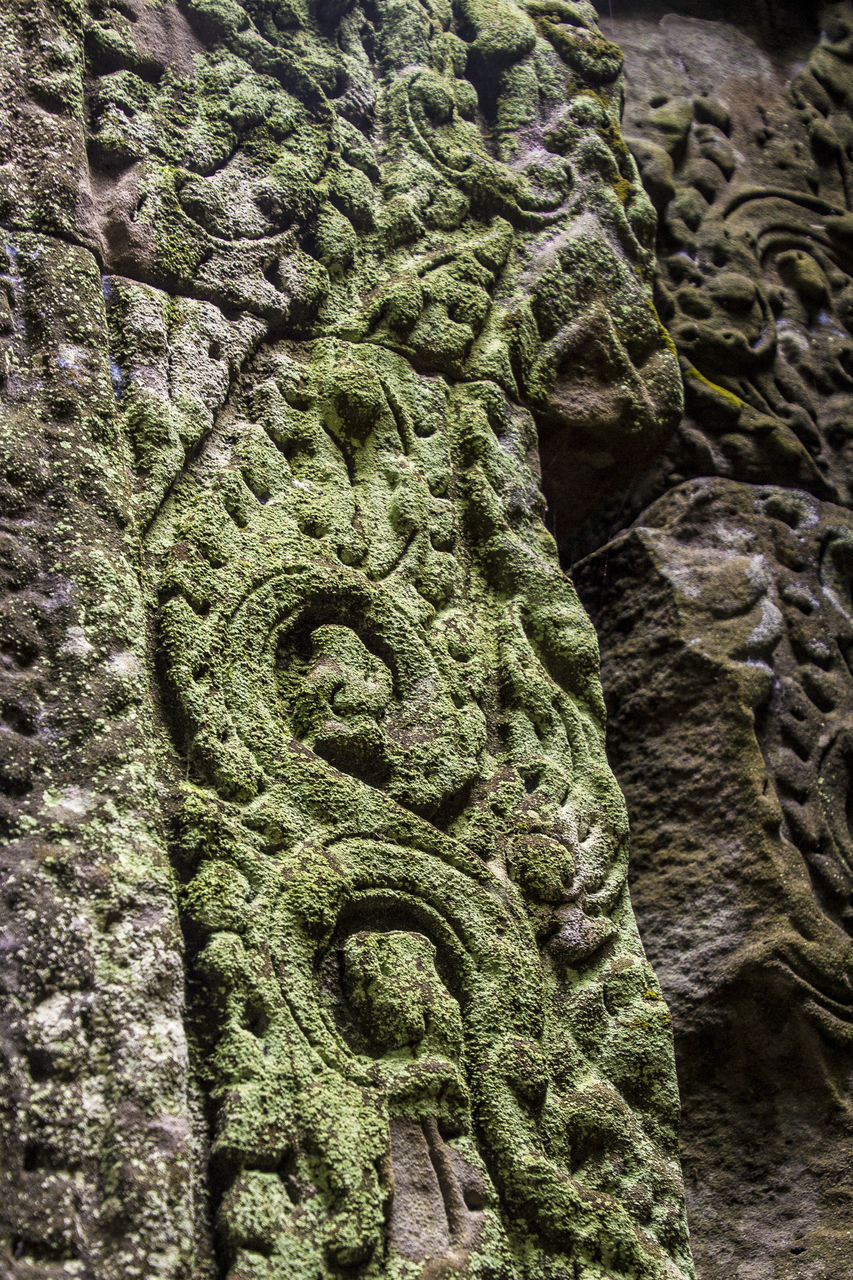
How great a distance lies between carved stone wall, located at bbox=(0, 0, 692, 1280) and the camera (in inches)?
30.0

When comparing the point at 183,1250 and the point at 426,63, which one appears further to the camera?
the point at 426,63

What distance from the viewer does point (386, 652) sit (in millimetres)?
1142

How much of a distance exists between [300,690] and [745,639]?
870 millimetres

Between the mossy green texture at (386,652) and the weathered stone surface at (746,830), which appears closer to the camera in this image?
the mossy green texture at (386,652)

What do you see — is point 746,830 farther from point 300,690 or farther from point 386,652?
point 300,690

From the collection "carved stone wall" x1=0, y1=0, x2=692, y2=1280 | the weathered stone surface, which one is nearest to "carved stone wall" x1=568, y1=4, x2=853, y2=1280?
the weathered stone surface

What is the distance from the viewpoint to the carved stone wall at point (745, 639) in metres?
1.35

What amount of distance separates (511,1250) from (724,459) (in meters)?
1.42

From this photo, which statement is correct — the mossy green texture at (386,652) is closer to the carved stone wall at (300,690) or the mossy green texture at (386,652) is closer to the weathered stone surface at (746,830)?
the carved stone wall at (300,690)

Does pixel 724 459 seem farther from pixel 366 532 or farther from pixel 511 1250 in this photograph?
pixel 511 1250

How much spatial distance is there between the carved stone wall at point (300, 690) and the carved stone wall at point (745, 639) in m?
0.28

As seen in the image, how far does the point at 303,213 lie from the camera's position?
1.40m

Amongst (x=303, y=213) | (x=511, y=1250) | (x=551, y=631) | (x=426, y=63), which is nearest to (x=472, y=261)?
(x=303, y=213)

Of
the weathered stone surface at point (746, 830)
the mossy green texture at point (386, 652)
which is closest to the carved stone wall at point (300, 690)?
the mossy green texture at point (386, 652)
